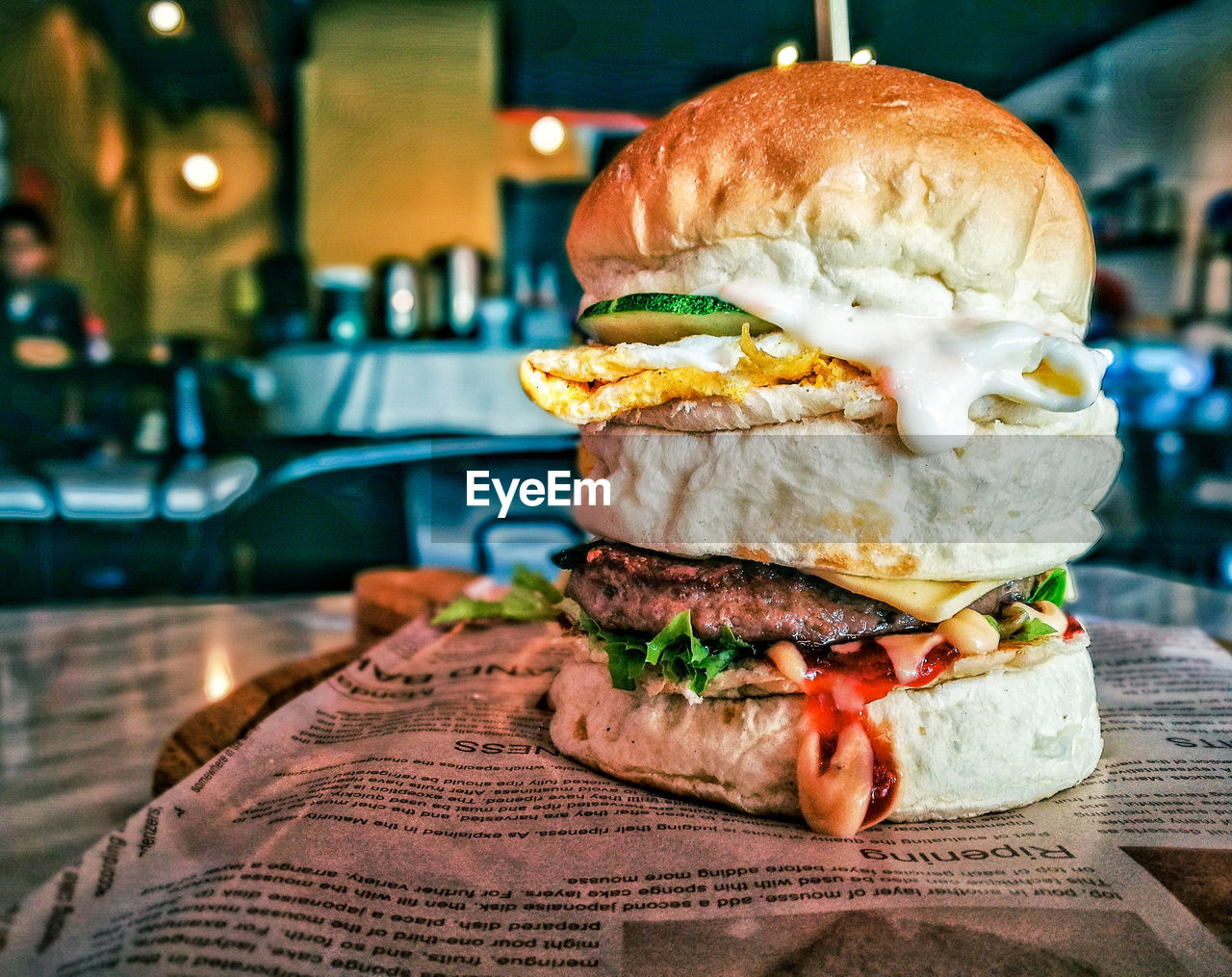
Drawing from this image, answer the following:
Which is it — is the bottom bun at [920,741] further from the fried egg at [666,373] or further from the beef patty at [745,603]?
the fried egg at [666,373]

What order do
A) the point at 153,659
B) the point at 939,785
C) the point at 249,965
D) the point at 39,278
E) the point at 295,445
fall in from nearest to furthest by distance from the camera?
1. the point at 249,965
2. the point at 939,785
3. the point at 153,659
4. the point at 295,445
5. the point at 39,278

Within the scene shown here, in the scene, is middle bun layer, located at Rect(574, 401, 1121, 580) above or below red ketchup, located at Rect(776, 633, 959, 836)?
above

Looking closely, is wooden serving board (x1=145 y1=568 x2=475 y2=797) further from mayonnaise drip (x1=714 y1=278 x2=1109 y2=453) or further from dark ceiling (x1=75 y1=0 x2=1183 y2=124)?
dark ceiling (x1=75 y1=0 x2=1183 y2=124)

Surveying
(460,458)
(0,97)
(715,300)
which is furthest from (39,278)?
(715,300)

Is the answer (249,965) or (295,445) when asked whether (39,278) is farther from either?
(249,965)
